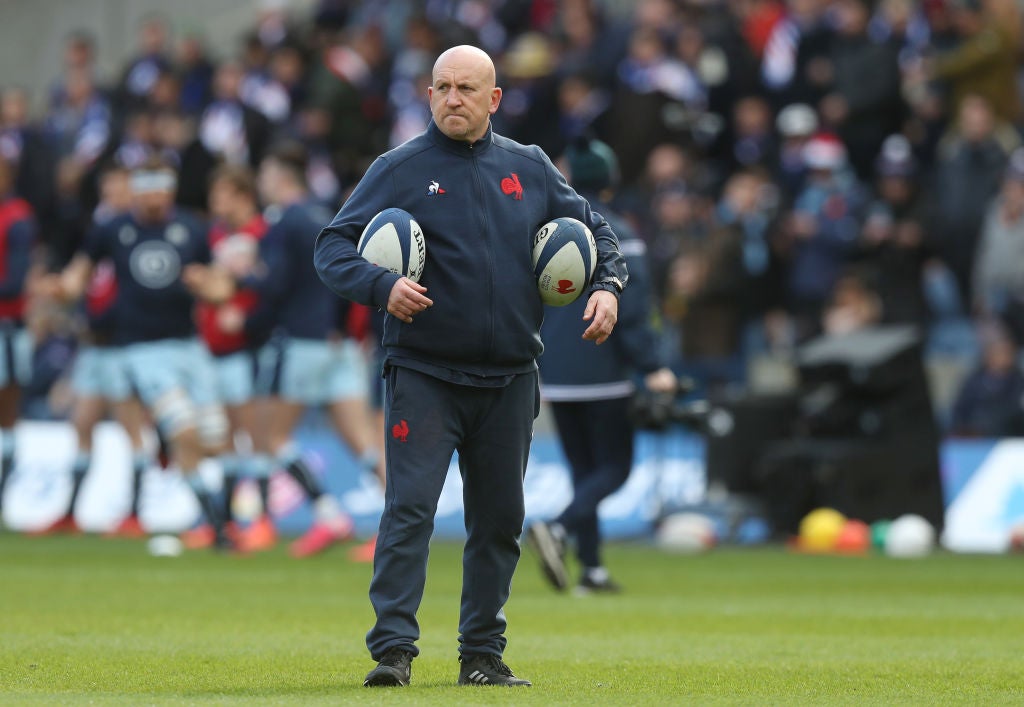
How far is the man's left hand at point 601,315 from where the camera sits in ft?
22.8

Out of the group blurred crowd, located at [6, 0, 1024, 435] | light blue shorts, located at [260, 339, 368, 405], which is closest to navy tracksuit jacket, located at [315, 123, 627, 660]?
light blue shorts, located at [260, 339, 368, 405]

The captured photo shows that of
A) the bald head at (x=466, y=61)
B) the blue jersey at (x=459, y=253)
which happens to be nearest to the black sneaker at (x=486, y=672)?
the blue jersey at (x=459, y=253)

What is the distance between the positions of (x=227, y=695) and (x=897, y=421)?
11546 mm

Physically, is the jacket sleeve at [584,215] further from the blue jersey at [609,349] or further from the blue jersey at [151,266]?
the blue jersey at [151,266]

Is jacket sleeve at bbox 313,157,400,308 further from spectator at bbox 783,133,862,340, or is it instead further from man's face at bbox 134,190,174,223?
spectator at bbox 783,133,862,340

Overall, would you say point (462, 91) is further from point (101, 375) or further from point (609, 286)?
point (101, 375)

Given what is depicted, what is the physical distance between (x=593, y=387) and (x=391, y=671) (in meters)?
5.19

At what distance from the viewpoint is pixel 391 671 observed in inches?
268

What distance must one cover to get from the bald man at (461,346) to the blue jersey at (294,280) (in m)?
8.24

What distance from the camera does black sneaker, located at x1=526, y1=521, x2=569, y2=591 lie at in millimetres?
11443

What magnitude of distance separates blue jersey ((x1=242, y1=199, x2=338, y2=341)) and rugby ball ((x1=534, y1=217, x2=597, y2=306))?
8.28 metres

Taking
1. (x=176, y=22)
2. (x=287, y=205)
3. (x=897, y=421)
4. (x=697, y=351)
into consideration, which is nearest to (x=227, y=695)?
(x=287, y=205)

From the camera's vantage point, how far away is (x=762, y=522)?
17734 mm

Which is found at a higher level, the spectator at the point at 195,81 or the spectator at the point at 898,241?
the spectator at the point at 195,81
